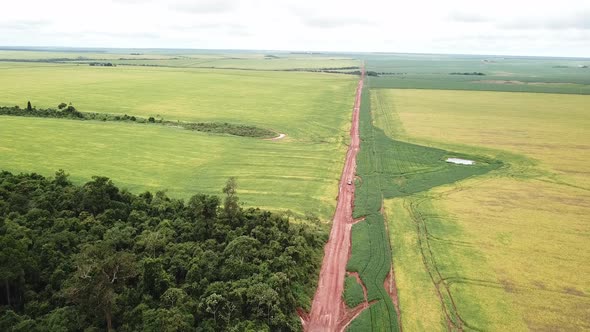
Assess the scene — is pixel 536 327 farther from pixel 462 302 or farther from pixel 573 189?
pixel 573 189

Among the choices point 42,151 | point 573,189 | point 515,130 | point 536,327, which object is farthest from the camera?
point 515,130

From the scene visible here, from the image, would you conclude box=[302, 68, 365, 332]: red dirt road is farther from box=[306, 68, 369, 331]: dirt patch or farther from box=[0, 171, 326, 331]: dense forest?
box=[0, 171, 326, 331]: dense forest

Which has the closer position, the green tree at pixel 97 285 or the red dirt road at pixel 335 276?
the green tree at pixel 97 285

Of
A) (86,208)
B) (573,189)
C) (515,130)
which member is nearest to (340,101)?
(515,130)

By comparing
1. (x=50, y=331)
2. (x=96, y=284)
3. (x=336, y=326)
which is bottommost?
(x=336, y=326)

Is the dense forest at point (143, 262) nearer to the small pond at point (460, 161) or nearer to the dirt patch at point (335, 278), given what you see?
the dirt patch at point (335, 278)

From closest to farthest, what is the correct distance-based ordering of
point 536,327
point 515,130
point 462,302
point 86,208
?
1. point 536,327
2. point 462,302
3. point 86,208
4. point 515,130

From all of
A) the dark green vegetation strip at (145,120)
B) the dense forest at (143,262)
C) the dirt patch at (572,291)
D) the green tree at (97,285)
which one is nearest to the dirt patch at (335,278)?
the dense forest at (143,262)
